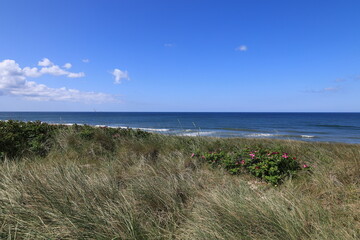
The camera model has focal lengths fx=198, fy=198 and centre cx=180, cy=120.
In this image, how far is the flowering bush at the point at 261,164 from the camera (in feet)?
13.4

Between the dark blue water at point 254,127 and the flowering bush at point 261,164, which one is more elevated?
the flowering bush at point 261,164

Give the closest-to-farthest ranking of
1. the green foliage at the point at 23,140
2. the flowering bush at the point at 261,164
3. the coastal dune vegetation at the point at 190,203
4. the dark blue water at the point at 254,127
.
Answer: the coastal dune vegetation at the point at 190,203, the flowering bush at the point at 261,164, the green foliage at the point at 23,140, the dark blue water at the point at 254,127

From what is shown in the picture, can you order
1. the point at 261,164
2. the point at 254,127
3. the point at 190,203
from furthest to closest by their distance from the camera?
1. the point at 254,127
2. the point at 261,164
3. the point at 190,203

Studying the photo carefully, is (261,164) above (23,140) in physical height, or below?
below

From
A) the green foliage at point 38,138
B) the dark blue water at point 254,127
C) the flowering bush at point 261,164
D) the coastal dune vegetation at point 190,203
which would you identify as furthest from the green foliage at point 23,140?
the flowering bush at point 261,164

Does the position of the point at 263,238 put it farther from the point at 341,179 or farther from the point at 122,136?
the point at 122,136

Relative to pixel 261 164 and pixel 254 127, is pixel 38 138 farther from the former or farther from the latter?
pixel 254 127

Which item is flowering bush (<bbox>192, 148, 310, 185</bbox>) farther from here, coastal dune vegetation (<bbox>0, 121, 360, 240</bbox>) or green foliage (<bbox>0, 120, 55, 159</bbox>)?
green foliage (<bbox>0, 120, 55, 159</bbox>)

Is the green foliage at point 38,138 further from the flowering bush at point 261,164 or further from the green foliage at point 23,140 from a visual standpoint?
the flowering bush at point 261,164

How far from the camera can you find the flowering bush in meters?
4.09

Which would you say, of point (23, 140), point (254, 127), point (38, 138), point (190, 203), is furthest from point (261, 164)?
point (254, 127)

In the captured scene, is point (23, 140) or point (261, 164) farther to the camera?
point (23, 140)

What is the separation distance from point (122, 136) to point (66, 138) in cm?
191

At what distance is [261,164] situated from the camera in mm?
4312
